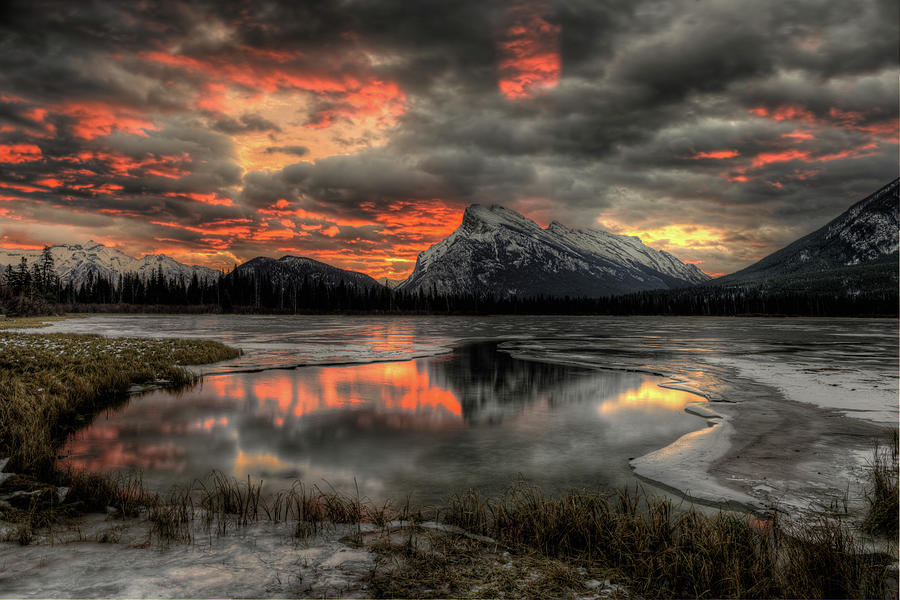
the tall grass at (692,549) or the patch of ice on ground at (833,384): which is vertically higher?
the tall grass at (692,549)

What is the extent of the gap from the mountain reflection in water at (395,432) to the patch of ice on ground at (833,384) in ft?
16.1

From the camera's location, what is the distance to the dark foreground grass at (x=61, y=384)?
1217 centimetres

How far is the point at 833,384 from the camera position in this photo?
2362 centimetres

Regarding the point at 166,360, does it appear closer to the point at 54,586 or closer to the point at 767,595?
the point at 54,586

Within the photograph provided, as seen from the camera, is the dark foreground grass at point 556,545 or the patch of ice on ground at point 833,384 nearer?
the dark foreground grass at point 556,545

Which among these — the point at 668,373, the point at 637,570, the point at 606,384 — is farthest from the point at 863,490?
the point at 668,373

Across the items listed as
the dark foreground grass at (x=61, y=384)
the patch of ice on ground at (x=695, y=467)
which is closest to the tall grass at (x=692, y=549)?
the patch of ice on ground at (x=695, y=467)

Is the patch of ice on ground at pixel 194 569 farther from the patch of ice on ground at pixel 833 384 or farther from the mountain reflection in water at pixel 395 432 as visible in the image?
the patch of ice on ground at pixel 833 384

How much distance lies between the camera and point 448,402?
21.6m

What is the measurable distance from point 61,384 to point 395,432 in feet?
45.9

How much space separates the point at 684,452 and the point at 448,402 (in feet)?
33.9

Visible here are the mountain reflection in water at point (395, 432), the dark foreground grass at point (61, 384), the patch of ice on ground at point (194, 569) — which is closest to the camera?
the patch of ice on ground at point (194, 569)

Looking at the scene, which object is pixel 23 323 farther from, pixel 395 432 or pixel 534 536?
pixel 534 536

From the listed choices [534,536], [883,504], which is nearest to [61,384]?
[534,536]
